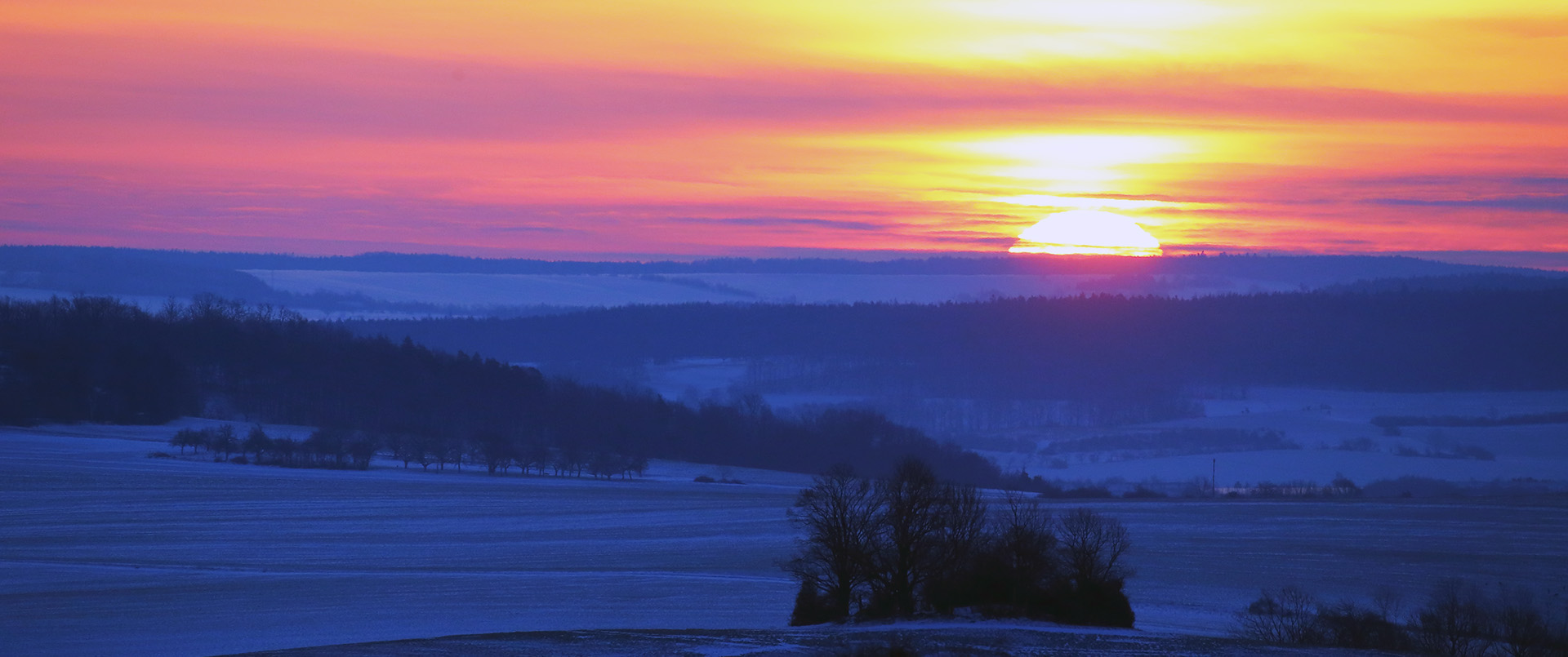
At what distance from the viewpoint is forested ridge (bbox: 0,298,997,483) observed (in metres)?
84.9

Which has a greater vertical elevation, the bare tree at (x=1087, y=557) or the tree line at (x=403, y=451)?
the tree line at (x=403, y=451)

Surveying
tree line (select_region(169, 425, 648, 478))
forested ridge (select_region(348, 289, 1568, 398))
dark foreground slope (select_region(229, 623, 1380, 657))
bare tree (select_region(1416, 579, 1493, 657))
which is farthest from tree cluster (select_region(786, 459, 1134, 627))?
forested ridge (select_region(348, 289, 1568, 398))

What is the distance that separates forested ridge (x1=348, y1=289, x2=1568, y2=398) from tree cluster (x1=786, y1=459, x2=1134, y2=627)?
114924 mm

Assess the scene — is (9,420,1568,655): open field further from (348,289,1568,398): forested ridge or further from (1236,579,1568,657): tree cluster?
(348,289,1568,398): forested ridge

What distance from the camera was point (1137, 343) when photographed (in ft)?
577

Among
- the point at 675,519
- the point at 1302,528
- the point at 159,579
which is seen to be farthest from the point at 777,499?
the point at 159,579

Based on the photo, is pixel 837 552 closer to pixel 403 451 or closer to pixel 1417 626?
pixel 1417 626

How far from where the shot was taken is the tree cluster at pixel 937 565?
3181 cm

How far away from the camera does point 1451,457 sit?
90.9m

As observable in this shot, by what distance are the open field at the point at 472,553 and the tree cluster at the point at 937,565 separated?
1.40m

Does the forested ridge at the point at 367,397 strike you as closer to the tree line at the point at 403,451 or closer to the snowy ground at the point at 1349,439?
the tree line at the point at 403,451

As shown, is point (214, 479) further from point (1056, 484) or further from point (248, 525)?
point (1056, 484)

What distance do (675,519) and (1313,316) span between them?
143519 millimetres

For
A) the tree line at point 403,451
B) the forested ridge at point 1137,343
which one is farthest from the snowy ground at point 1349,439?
the tree line at point 403,451
